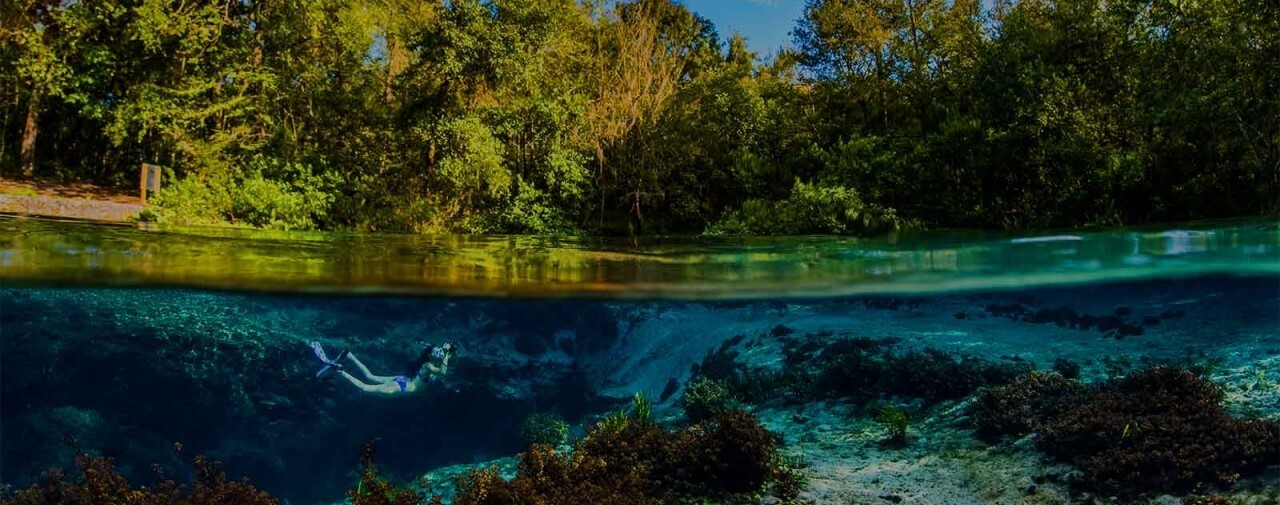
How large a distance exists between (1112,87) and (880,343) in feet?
29.5

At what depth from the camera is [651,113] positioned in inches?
968

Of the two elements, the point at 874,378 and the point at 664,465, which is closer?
the point at 664,465

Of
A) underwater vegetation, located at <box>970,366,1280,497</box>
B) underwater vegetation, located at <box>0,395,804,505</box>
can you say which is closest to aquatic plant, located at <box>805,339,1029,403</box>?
underwater vegetation, located at <box>970,366,1280,497</box>

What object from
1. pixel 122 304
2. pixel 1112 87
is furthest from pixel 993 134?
pixel 122 304

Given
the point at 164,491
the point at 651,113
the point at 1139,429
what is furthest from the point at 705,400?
the point at 651,113

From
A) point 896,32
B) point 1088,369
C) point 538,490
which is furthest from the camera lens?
point 896,32

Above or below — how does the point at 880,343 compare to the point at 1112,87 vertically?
below

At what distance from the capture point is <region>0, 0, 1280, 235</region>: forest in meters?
17.0

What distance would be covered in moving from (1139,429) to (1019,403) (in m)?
2.22

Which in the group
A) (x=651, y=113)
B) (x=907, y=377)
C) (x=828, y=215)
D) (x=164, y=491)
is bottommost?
(x=164, y=491)

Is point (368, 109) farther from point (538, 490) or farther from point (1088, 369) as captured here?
point (1088, 369)

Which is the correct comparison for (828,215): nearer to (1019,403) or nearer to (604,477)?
(1019,403)

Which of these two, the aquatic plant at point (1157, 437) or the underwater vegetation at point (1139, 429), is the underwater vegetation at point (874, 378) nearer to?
the underwater vegetation at point (1139, 429)

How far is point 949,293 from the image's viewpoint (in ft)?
60.5
